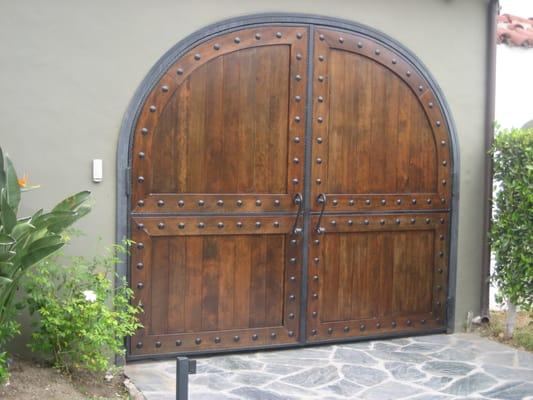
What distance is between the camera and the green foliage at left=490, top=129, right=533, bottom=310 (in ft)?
21.0

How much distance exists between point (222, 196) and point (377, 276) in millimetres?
1628

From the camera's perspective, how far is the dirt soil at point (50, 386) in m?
4.69

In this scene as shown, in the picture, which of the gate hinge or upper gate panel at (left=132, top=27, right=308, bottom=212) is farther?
upper gate panel at (left=132, top=27, right=308, bottom=212)

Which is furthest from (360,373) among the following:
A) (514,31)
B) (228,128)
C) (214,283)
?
(514,31)

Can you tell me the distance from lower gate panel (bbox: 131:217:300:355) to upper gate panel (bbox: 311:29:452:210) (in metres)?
0.68

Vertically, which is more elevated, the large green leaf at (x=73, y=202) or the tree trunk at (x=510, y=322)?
the large green leaf at (x=73, y=202)

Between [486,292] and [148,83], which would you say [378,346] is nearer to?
[486,292]

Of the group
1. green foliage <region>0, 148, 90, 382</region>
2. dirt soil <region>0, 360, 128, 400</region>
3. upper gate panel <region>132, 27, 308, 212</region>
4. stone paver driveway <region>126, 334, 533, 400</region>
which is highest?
upper gate panel <region>132, 27, 308, 212</region>

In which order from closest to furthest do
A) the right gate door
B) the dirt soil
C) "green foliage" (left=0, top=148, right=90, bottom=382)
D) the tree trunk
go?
"green foliage" (left=0, top=148, right=90, bottom=382) < the dirt soil < the right gate door < the tree trunk

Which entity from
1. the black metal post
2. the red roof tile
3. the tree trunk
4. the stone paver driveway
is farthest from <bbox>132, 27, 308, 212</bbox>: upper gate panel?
the red roof tile

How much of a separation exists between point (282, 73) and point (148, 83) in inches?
44.2

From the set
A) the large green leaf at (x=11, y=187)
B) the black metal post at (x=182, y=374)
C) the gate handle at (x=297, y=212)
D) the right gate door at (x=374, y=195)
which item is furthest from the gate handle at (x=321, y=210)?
the black metal post at (x=182, y=374)

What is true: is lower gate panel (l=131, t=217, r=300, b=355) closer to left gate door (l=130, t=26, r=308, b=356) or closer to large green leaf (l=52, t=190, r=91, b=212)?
left gate door (l=130, t=26, r=308, b=356)

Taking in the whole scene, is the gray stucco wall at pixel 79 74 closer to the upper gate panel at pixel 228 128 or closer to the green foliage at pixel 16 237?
the upper gate panel at pixel 228 128
